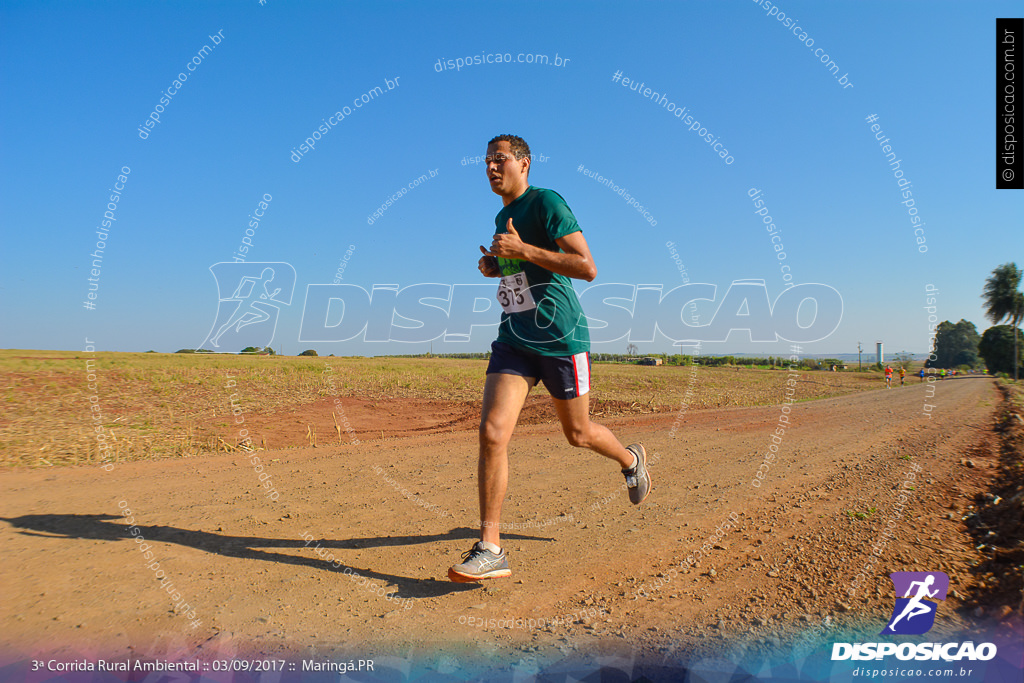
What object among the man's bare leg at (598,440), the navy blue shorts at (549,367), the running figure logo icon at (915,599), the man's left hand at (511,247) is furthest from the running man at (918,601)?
the man's left hand at (511,247)

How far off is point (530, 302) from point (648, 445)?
166 inches

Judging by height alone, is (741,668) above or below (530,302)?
below

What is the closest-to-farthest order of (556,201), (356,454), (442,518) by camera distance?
(556,201) < (442,518) < (356,454)

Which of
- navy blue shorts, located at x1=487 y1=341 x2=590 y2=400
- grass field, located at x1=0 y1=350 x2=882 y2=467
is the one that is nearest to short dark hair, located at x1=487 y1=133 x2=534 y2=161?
navy blue shorts, located at x1=487 y1=341 x2=590 y2=400

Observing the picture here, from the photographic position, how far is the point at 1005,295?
4406 cm

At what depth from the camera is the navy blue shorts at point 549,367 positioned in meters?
3.17

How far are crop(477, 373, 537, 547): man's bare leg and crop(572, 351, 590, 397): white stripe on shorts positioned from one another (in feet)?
1.21

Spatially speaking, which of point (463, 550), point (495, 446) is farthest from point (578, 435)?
point (463, 550)

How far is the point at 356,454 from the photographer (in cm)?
650

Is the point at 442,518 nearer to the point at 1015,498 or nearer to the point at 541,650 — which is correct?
the point at 541,650

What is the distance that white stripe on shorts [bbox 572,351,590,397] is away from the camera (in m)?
3.19

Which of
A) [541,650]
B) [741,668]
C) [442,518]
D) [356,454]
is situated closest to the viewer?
[741,668]

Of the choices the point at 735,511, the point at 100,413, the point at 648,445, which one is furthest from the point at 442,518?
the point at 100,413

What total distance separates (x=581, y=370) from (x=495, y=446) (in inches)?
28.1
